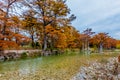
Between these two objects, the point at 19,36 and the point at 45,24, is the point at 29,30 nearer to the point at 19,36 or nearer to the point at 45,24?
the point at 45,24

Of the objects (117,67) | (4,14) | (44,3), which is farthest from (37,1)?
(117,67)

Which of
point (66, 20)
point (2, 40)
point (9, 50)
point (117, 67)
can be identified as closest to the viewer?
point (117, 67)

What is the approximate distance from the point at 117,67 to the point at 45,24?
26.5 metres

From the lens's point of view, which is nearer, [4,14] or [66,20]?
[4,14]

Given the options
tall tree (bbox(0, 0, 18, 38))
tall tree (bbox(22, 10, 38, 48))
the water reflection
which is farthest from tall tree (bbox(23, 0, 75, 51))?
the water reflection

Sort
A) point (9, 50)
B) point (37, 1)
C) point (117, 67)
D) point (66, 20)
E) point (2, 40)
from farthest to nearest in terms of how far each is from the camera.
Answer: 1. point (66, 20)
2. point (37, 1)
3. point (9, 50)
4. point (2, 40)
5. point (117, 67)

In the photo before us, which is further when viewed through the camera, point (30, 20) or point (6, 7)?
point (30, 20)

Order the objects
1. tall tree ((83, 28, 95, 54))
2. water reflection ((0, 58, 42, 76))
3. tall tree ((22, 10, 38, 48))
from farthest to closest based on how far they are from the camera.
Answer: tall tree ((83, 28, 95, 54)) < tall tree ((22, 10, 38, 48)) < water reflection ((0, 58, 42, 76))

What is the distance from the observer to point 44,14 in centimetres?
3419

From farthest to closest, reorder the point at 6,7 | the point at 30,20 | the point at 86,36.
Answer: the point at 86,36
the point at 30,20
the point at 6,7

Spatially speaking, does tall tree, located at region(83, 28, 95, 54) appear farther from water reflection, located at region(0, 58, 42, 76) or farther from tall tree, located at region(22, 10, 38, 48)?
water reflection, located at region(0, 58, 42, 76)

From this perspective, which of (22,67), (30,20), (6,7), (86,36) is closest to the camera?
(22,67)

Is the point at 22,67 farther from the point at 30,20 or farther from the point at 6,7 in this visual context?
the point at 30,20

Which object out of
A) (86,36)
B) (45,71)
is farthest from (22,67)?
(86,36)
